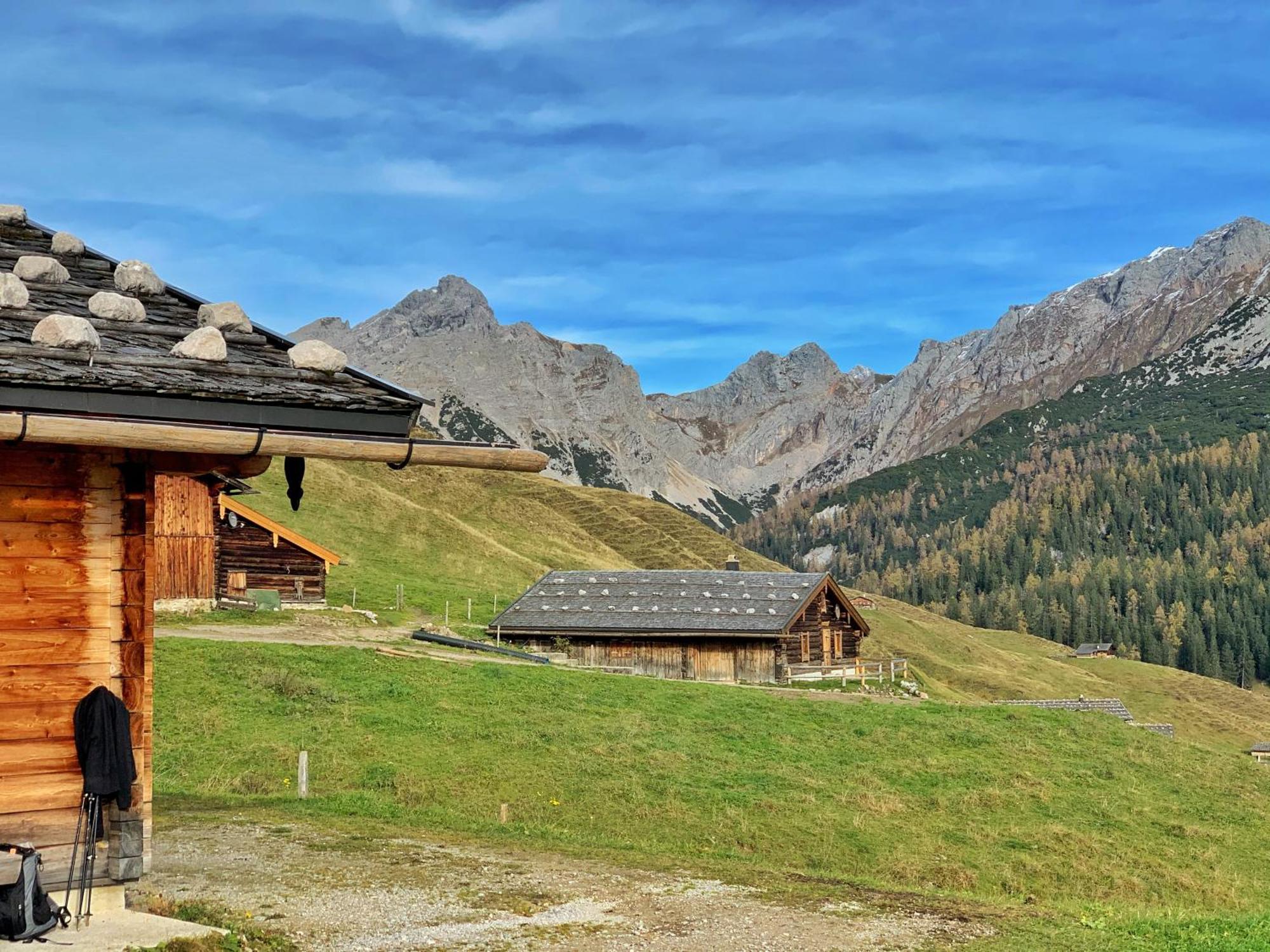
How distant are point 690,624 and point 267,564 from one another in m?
20.0

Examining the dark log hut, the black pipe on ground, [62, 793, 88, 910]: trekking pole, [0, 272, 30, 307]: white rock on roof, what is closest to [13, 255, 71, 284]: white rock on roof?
[0, 272, 30, 307]: white rock on roof

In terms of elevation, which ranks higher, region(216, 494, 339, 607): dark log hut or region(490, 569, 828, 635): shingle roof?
region(216, 494, 339, 607): dark log hut

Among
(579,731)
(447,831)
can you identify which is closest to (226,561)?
(579,731)

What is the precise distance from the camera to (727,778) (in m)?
29.3

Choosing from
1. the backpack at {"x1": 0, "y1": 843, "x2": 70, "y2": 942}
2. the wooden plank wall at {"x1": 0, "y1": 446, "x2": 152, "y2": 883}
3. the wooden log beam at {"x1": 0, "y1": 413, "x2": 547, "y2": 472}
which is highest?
the wooden log beam at {"x1": 0, "y1": 413, "x2": 547, "y2": 472}

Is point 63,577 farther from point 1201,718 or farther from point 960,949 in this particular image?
point 1201,718

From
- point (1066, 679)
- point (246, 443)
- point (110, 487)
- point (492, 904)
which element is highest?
point (246, 443)

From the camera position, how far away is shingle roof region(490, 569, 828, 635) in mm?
54594

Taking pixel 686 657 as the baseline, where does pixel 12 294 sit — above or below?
above

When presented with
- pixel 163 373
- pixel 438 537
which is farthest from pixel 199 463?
pixel 438 537

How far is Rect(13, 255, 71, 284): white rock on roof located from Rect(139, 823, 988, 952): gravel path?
682 cm

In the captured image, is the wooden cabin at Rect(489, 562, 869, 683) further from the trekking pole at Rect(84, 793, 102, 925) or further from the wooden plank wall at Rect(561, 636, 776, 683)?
the trekking pole at Rect(84, 793, 102, 925)

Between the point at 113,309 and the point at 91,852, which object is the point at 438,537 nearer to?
the point at 113,309

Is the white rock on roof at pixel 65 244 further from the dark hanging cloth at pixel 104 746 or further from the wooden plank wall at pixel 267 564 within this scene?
the wooden plank wall at pixel 267 564
